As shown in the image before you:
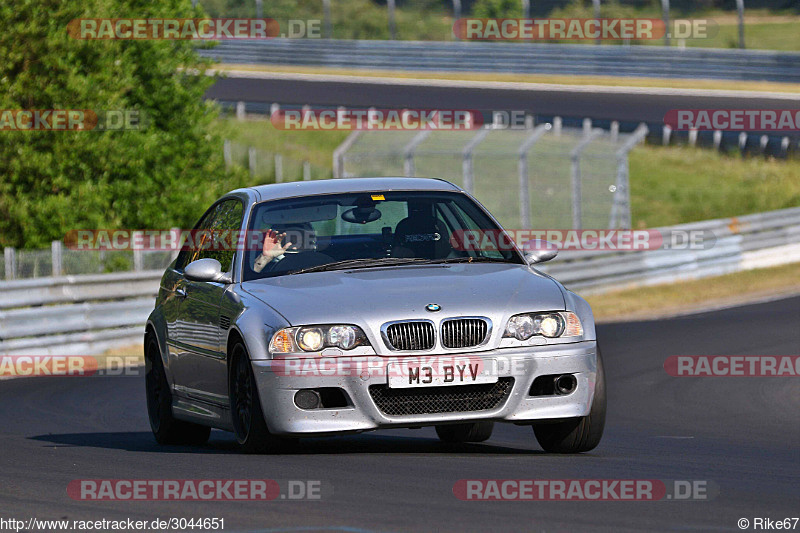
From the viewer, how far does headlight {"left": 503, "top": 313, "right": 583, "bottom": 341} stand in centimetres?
791

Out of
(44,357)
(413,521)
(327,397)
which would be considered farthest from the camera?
(44,357)

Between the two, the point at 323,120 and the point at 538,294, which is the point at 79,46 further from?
the point at 323,120

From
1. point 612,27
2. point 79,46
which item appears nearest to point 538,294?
point 79,46

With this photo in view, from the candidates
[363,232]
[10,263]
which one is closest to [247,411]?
[363,232]

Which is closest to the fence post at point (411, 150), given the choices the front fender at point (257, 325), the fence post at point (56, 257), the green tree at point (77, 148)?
the green tree at point (77, 148)

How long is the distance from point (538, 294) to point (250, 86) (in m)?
45.2

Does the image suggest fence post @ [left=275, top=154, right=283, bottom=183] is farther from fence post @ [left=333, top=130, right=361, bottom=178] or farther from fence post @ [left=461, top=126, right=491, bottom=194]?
fence post @ [left=461, top=126, right=491, bottom=194]

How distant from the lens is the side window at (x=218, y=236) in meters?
9.21

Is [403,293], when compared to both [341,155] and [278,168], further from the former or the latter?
[278,168]

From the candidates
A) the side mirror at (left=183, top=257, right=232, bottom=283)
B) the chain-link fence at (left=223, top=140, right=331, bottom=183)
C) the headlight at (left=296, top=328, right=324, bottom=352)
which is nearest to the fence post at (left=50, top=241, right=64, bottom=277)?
the side mirror at (left=183, top=257, right=232, bottom=283)

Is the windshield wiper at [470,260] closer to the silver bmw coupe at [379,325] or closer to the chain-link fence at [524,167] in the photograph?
the silver bmw coupe at [379,325]

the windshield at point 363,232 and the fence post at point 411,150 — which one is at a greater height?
the windshield at point 363,232

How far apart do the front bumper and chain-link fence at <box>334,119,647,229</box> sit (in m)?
19.5

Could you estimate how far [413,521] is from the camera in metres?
6.03
